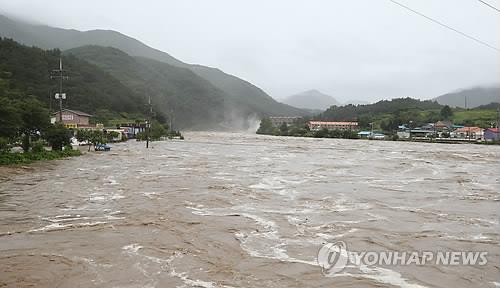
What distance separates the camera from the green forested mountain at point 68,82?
204 feet

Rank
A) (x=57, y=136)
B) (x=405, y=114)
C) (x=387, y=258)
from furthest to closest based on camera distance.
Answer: (x=405, y=114)
(x=57, y=136)
(x=387, y=258)

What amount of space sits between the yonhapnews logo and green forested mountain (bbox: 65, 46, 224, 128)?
354 feet

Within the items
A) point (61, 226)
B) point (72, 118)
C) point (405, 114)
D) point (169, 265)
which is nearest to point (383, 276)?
point (169, 265)

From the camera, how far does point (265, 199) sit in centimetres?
1267

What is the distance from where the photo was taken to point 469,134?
2773 inches

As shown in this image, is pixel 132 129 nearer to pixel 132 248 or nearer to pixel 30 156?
pixel 30 156

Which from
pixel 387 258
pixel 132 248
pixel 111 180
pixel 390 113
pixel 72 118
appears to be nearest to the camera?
pixel 387 258

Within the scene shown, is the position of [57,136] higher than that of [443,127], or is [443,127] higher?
[443,127]

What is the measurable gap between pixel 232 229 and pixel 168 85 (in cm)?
12886

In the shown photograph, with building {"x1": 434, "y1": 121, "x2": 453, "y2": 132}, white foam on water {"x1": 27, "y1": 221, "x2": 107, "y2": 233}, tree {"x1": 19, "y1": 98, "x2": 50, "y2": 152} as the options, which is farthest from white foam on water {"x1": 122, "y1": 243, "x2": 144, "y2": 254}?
building {"x1": 434, "y1": 121, "x2": 453, "y2": 132}

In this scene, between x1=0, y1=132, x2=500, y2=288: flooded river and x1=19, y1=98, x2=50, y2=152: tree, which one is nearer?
x1=0, y1=132, x2=500, y2=288: flooded river

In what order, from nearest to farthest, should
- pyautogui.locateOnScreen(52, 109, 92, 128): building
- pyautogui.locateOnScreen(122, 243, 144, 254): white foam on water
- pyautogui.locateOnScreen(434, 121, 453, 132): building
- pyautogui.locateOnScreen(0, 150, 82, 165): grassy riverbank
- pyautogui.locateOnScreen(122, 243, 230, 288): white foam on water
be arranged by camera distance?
pyautogui.locateOnScreen(122, 243, 230, 288): white foam on water → pyautogui.locateOnScreen(122, 243, 144, 254): white foam on water → pyautogui.locateOnScreen(0, 150, 82, 165): grassy riverbank → pyautogui.locateOnScreen(52, 109, 92, 128): building → pyautogui.locateOnScreen(434, 121, 453, 132): building

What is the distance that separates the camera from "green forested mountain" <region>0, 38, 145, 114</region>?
62.2 meters

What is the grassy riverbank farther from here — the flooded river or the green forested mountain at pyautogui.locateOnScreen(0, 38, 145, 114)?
the green forested mountain at pyautogui.locateOnScreen(0, 38, 145, 114)
